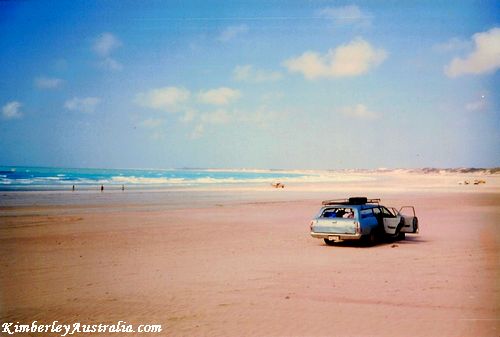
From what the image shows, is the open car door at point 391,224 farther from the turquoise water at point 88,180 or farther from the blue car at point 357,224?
the turquoise water at point 88,180

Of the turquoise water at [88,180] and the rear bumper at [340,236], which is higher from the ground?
the turquoise water at [88,180]

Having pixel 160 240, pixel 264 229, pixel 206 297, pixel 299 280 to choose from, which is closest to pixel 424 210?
pixel 264 229

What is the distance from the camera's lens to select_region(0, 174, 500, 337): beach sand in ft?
25.8

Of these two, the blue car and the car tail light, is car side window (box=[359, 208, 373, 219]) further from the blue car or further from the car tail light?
the car tail light

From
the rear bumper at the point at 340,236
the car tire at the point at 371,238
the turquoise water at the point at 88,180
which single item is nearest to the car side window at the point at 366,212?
the car tire at the point at 371,238

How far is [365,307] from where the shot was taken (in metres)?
8.53

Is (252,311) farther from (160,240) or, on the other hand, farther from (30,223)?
(30,223)

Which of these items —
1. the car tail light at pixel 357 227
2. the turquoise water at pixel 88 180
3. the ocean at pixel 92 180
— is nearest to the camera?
the car tail light at pixel 357 227

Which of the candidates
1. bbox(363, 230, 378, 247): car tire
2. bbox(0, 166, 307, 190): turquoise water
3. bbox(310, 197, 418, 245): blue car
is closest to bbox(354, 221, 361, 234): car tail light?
bbox(310, 197, 418, 245): blue car

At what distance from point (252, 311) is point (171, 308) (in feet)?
4.87

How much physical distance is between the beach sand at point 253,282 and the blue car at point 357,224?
0.43 m

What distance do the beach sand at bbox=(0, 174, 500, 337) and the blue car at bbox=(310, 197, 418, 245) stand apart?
43 cm

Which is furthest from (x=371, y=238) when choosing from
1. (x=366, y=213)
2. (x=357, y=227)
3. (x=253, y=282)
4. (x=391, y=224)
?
(x=253, y=282)

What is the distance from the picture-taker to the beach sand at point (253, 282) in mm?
7871
